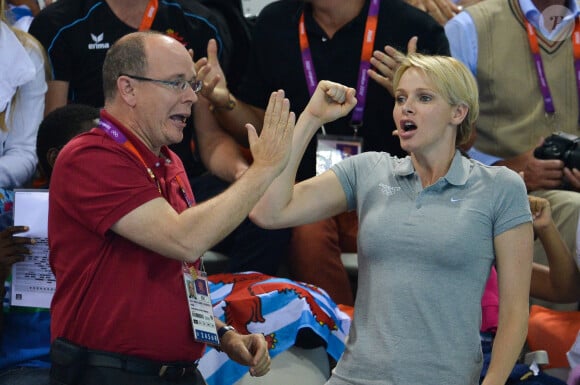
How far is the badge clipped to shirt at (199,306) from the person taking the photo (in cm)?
257

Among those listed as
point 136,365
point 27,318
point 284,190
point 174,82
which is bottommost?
point 27,318

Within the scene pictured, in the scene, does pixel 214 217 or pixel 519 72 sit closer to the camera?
pixel 214 217

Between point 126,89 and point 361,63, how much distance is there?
176cm

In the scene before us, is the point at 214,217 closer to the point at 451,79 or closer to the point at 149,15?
the point at 451,79

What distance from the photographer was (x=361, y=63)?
13.9ft

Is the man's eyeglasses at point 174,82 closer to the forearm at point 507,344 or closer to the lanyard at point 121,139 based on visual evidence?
the lanyard at point 121,139

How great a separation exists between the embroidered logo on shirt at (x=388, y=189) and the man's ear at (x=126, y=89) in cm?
75

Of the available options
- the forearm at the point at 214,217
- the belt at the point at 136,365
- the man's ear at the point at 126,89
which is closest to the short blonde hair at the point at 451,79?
the forearm at the point at 214,217

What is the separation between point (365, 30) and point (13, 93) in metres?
1.43

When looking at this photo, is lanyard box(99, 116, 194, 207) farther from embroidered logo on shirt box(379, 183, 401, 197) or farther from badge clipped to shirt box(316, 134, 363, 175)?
badge clipped to shirt box(316, 134, 363, 175)

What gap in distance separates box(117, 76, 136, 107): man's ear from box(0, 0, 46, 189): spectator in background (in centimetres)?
140

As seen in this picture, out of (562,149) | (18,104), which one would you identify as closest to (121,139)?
(18,104)

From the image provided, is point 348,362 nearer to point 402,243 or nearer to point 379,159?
point 402,243

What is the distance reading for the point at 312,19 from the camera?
4422 mm
